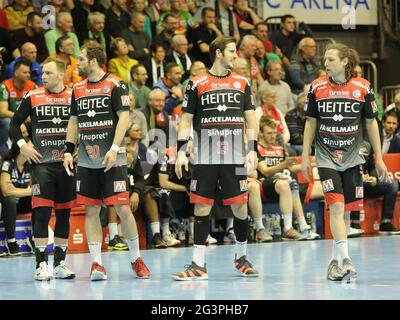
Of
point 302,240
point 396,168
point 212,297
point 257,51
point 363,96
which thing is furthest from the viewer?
point 257,51

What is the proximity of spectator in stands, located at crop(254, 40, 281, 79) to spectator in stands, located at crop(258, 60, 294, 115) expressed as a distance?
0.82 meters

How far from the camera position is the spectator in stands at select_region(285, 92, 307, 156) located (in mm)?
15156

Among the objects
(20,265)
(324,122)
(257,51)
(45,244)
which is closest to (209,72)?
(324,122)

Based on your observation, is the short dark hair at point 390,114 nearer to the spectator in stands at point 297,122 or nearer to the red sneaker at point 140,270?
the spectator in stands at point 297,122

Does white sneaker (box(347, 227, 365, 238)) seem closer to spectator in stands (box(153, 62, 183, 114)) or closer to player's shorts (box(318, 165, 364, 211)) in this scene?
spectator in stands (box(153, 62, 183, 114))

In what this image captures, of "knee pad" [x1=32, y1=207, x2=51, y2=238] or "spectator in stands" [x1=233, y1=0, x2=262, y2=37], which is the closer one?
"knee pad" [x1=32, y1=207, x2=51, y2=238]

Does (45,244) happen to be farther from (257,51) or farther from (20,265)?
(257,51)

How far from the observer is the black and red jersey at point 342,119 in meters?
8.80

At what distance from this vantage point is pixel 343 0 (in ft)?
64.4

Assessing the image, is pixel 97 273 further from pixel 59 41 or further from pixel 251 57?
pixel 251 57

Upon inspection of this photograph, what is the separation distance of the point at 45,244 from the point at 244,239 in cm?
197

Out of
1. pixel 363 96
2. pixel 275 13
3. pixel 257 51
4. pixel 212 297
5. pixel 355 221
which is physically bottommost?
pixel 212 297

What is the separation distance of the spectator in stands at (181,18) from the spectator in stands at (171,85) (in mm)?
1734

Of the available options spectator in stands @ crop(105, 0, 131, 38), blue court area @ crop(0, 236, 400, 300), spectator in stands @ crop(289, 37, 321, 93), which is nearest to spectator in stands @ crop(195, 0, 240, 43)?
spectator in stands @ crop(289, 37, 321, 93)
